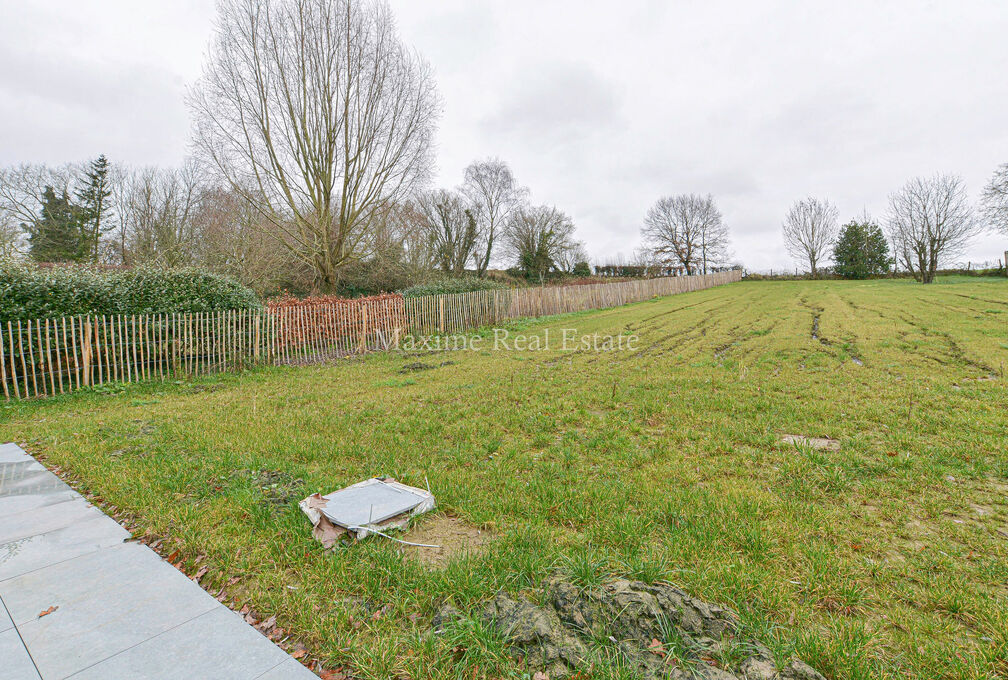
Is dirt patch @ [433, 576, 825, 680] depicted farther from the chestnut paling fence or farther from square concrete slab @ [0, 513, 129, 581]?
the chestnut paling fence

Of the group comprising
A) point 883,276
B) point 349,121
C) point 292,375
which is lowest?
point 292,375

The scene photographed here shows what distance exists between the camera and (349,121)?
15078mm

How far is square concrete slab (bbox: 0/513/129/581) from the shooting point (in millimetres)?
2490

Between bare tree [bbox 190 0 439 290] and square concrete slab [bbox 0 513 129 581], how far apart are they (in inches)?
544

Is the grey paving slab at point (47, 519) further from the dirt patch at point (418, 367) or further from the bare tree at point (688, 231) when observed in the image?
the bare tree at point (688, 231)

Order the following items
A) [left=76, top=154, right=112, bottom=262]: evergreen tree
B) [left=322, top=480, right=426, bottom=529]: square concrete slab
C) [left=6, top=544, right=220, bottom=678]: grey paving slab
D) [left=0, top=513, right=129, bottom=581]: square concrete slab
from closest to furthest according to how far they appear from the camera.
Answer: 1. [left=6, top=544, right=220, bottom=678]: grey paving slab
2. [left=0, top=513, right=129, bottom=581]: square concrete slab
3. [left=322, top=480, right=426, bottom=529]: square concrete slab
4. [left=76, top=154, right=112, bottom=262]: evergreen tree

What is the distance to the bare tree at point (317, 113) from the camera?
45.6 feet

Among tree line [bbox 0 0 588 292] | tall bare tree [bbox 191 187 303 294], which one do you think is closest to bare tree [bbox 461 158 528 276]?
tree line [bbox 0 0 588 292]

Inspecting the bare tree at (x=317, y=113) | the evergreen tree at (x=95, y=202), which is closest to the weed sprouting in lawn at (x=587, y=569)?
the bare tree at (x=317, y=113)

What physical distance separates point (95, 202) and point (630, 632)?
35.3 metres

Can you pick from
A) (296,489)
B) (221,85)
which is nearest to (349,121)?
(221,85)

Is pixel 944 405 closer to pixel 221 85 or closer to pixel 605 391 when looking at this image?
pixel 605 391

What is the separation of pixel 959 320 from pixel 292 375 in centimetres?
1719

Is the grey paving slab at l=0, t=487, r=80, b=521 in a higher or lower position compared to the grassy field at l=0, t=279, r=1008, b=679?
lower
